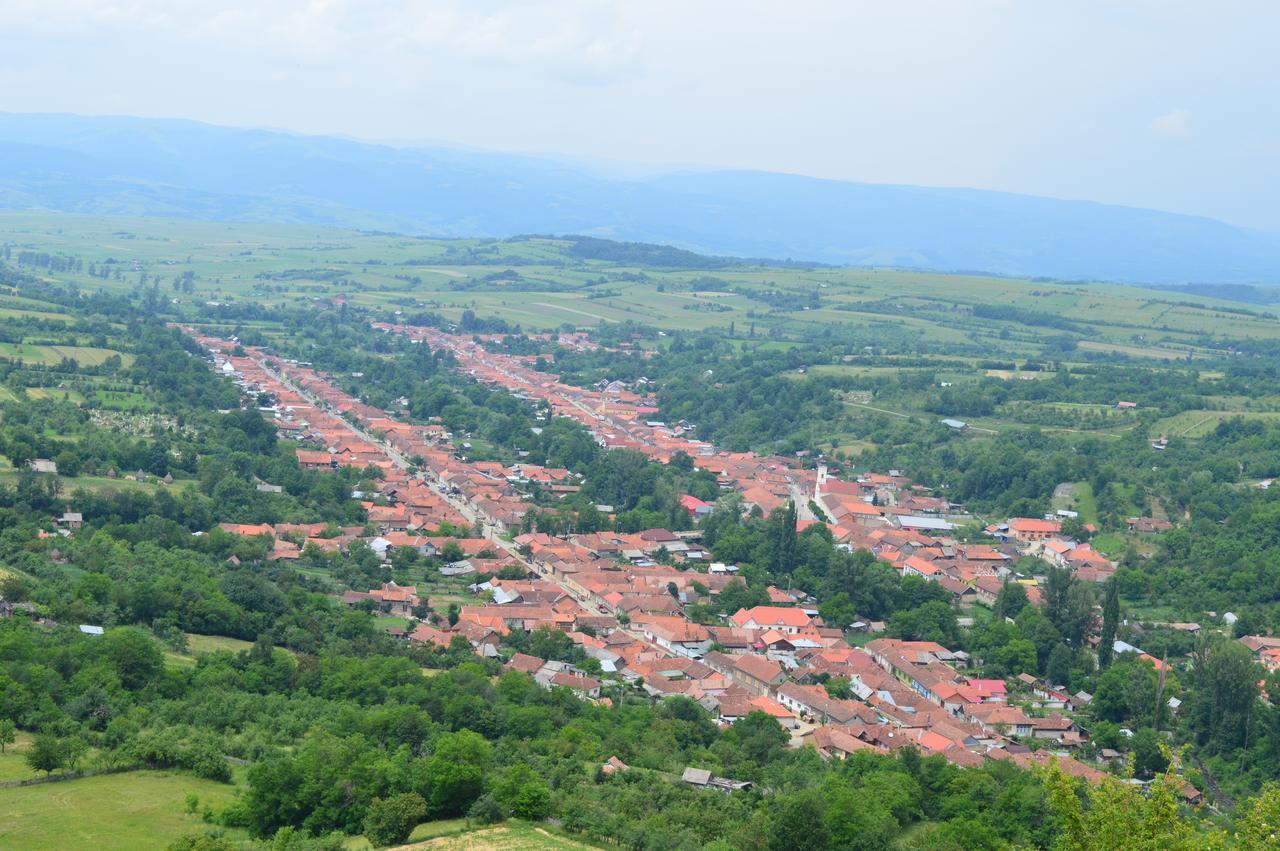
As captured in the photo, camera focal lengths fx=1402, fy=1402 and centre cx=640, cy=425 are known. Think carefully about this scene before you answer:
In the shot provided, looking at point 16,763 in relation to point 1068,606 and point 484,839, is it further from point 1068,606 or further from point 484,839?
point 1068,606

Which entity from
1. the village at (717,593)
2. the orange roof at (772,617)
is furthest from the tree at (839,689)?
the orange roof at (772,617)

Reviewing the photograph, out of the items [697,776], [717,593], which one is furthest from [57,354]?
[697,776]

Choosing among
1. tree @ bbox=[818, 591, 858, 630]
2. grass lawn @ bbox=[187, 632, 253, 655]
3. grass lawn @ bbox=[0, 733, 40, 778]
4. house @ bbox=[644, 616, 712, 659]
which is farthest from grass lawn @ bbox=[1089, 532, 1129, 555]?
grass lawn @ bbox=[0, 733, 40, 778]

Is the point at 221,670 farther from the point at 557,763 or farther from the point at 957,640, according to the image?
the point at 957,640

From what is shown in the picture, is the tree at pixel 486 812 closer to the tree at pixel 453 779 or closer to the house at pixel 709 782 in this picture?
the tree at pixel 453 779

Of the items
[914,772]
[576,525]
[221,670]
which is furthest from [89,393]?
[914,772]

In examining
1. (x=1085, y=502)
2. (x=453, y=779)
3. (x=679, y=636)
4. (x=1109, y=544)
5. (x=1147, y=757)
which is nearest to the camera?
(x=453, y=779)
